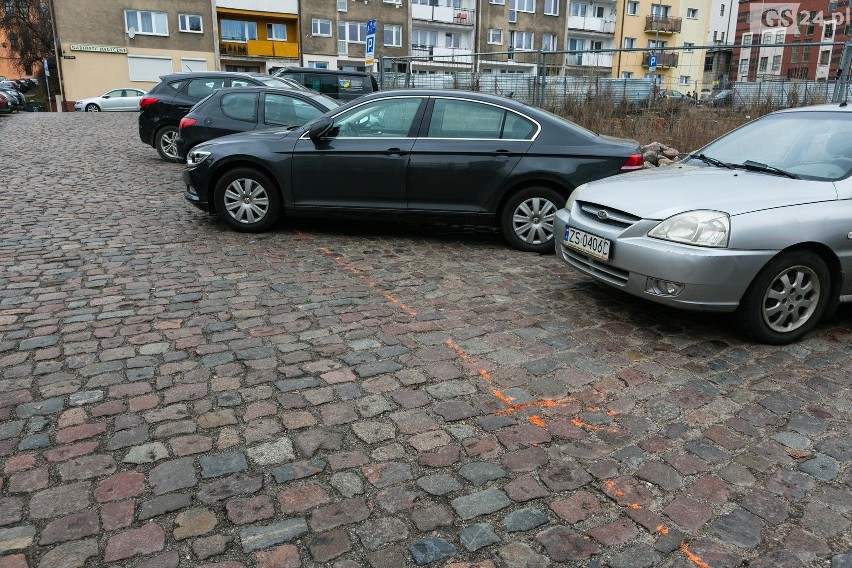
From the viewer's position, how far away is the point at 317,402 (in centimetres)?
373

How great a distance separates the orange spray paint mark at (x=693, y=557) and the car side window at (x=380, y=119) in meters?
5.52

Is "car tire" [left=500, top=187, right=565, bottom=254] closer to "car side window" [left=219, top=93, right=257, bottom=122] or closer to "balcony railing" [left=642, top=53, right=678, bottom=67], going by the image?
"car side window" [left=219, top=93, right=257, bottom=122]

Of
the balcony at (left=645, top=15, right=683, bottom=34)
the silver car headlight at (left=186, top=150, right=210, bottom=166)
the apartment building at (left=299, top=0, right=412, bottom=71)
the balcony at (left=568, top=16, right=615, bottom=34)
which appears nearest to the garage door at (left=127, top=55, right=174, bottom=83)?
the apartment building at (left=299, top=0, right=412, bottom=71)

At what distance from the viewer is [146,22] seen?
152 feet

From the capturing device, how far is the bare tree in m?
57.4

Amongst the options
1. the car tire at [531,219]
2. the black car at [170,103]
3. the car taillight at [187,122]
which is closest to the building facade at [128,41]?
the black car at [170,103]

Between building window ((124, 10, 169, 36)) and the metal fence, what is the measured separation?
37.0m

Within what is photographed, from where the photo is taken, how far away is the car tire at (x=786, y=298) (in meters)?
4.53

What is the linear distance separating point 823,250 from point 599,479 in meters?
2.71

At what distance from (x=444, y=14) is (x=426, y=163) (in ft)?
172

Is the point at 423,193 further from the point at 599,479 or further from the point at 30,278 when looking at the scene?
the point at 599,479

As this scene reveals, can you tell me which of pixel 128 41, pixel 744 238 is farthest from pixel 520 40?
pixel 744 238

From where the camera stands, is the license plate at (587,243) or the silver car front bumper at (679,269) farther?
the license plate at (587,243)

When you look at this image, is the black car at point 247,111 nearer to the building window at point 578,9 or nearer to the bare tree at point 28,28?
the building window at point 578,9
